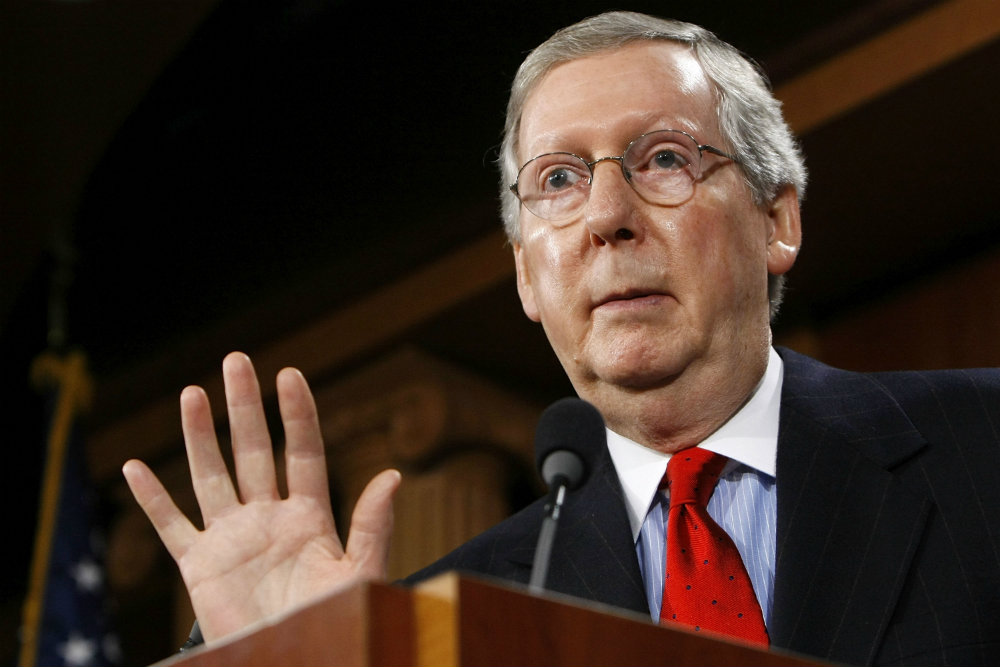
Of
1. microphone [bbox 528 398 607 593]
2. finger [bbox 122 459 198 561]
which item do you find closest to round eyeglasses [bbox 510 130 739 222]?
microphone [bbox 528 398 607 593]

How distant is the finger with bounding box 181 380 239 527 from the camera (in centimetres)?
154

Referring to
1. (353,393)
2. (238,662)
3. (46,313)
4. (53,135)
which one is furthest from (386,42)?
(238,662)

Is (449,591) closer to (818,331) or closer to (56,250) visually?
(818,331)

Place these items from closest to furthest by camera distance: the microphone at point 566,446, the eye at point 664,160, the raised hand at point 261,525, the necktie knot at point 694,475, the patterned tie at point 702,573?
the microphone at point 566,446 → the raised hand at point 261,525 → the patterned tie at point 702,573 → the necktie knot at point 694,475 → the eye at point 664,160

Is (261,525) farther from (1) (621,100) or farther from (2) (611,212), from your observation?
(1) (621,100)

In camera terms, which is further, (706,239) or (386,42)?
(386,42)

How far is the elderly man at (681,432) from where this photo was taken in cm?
151

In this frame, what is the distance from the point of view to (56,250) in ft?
15.3

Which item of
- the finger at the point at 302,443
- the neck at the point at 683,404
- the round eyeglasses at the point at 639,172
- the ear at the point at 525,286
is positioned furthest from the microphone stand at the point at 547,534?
the ear at the point at 525,286

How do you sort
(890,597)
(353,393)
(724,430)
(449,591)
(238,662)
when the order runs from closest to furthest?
(449,591) < (238,662) < (890,597) < (724,430) < (353,393)

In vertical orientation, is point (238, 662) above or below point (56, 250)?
below

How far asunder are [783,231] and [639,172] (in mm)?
315

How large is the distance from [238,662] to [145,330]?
398 cm

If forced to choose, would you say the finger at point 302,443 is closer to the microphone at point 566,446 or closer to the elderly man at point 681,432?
the elderly man at point 681,432
